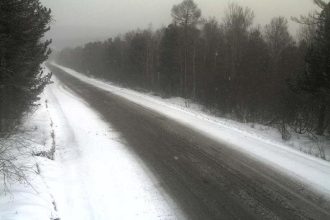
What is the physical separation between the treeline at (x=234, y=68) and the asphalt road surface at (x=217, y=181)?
607 cm

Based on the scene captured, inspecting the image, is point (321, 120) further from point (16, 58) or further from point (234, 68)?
point (16, 58)

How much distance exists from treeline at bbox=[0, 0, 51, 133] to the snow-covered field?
1032 mm

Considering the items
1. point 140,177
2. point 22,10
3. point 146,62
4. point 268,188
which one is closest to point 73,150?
point 140,177

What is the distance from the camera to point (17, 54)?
10.2 m

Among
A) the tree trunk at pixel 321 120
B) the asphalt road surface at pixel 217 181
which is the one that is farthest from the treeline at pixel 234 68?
the asphalt road surface at pixel 217 181

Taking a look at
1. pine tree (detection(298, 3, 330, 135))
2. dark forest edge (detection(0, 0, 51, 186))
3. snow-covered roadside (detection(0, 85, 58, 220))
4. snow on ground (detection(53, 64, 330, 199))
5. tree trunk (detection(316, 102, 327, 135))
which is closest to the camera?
snow-covered roadside (detection(0, 85, 58, 220))

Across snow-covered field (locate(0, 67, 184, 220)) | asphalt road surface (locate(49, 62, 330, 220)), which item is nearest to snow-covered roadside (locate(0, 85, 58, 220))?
snow-covered field (locate(0, 67, 184, 220))

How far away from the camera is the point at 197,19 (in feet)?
103

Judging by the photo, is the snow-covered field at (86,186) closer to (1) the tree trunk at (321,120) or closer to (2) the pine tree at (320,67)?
(2) the pine tree at (320,67)

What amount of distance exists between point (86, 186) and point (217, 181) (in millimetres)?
2860

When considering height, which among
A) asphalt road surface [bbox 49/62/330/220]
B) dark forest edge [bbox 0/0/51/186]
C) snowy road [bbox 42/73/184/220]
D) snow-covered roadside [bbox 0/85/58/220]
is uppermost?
dark forest edge [bbox 0/0/51/186]

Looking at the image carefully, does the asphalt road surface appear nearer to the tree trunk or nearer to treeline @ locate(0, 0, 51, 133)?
treeline @ locate(0, 0, 51, 133)

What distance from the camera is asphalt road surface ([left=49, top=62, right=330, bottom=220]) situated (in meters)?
6.24

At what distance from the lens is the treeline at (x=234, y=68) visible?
16220mm
